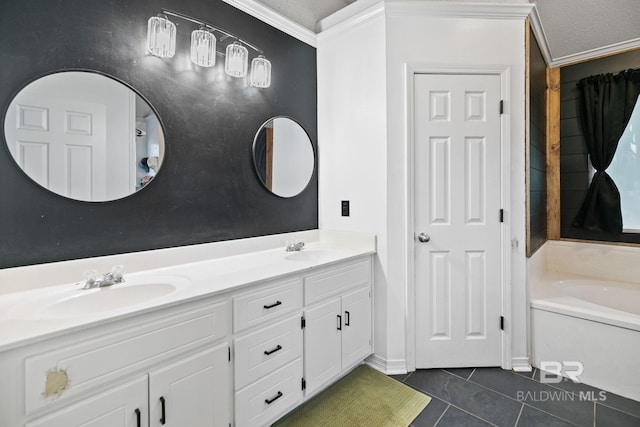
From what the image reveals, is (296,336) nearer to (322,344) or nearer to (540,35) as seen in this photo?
(322,344)

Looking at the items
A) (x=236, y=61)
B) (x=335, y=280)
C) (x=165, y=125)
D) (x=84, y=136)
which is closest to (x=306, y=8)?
(x=236, y=61)

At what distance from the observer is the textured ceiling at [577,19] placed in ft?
7.47

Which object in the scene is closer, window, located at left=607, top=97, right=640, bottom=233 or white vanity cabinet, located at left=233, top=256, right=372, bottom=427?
white vanity cabinet, located at left=233, top=256, right=372, bottom=427

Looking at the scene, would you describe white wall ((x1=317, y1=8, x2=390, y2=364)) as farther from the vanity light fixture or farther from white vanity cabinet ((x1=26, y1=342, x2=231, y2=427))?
white vanity cabinet ((x1=26, y1=342, x2=231, y2=427))

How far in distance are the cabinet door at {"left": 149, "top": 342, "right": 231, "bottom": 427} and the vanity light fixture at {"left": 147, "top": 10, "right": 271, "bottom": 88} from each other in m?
1.52

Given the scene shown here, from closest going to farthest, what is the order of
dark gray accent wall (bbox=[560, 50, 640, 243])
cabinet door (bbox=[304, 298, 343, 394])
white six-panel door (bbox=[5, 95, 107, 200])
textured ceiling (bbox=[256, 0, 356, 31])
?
white six-panel door (bbox=[5, 95, 107, 200]), cabinet door (bbox=[304, 298, 343, 394]), textured ceiling (bbox=[256, 0, 356, 31]), dark gray accent wall (bbox=[560, 50, 640, 243])

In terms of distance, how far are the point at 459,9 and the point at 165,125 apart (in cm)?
201

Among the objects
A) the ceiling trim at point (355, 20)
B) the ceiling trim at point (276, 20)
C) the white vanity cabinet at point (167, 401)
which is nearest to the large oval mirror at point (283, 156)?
the ceiling trim at point (276, 20)

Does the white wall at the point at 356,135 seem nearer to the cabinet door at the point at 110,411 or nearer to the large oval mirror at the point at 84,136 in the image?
the large oval mirror at the point at 84,136

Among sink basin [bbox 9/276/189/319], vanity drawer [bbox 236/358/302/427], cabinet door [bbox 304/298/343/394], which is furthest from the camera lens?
cabinet door [bbox 304/298/343/394]

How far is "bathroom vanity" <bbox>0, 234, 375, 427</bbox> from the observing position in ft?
2.87

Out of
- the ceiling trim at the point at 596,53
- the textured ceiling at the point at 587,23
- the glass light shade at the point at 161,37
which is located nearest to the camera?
the glass light shade at the point at 161,37

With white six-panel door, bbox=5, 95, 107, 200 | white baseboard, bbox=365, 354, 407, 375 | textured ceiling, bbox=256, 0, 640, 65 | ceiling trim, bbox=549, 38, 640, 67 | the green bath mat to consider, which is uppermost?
textured ceiling, bbox=256, 0, 640, 65

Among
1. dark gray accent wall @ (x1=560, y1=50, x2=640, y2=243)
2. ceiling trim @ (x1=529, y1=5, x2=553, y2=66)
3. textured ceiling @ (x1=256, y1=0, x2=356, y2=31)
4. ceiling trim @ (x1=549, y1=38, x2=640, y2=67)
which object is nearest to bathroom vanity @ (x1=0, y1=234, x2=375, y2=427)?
textured ceiling @ (x1=256, y1=0, x2=356, y2=31)
